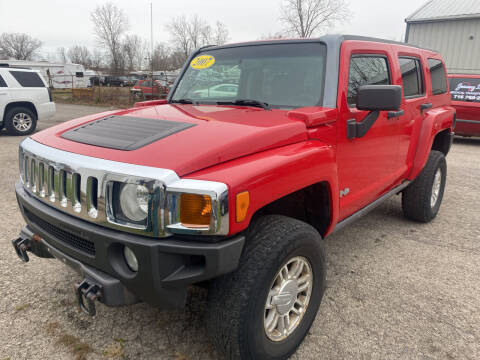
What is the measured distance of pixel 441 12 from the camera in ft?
60.1

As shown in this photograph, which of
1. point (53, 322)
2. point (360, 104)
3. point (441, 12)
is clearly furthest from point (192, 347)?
point (441, 12)

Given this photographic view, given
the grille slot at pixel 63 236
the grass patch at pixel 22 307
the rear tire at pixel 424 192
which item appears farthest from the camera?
the rear tire at pixel 424 192

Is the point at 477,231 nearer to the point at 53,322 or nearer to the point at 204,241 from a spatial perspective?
the point at 204,241

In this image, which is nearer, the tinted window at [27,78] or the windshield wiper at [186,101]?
the windshield wiper at [186,101]

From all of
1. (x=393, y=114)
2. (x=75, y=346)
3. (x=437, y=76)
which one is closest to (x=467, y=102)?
(x=437, y=76)

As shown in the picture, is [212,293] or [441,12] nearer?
[212,293]

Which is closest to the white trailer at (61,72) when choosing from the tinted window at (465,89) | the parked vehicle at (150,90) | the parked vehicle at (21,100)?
the parked vehicle at (150,90)

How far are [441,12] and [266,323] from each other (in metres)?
21.0

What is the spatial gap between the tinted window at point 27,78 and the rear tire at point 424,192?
33.8 ft

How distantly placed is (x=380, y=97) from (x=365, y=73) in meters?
0.67

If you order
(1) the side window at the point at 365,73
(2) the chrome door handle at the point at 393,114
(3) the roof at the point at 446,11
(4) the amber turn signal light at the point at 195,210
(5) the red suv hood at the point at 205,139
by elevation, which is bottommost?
(4) the amber turn signal light at the point at 195,210

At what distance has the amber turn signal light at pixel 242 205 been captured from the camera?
5.62 ft

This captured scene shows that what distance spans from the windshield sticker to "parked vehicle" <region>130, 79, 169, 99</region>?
18035 mm

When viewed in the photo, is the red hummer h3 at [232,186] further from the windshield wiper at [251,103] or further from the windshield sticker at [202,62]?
the windshield sticker at [202,62]
